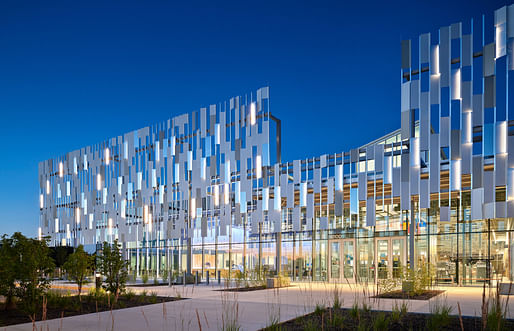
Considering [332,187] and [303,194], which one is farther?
[303,194]

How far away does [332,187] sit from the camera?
20062mm

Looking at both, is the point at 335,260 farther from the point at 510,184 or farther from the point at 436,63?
the point at 436,63

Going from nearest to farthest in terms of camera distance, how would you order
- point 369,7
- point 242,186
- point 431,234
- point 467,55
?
1. point 467,55
2. point 431,234
3. point 242,186
4. point 369,7

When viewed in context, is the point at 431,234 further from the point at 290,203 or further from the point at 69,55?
the point at 69,55

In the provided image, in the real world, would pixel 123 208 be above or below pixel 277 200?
below

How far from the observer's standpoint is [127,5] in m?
23.7

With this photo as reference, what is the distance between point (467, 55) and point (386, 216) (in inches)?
335

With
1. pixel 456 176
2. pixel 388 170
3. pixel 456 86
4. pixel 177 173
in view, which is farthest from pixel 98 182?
pixel 456 86

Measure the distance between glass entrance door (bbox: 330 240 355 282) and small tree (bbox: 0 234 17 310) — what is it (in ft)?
55.1

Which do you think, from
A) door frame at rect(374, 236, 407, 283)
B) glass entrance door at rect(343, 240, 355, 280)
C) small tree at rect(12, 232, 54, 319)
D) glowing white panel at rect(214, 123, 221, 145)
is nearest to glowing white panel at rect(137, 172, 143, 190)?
glowing white panel at rect(214, 123, 221, 145)

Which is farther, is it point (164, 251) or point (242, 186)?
point (164, 251)

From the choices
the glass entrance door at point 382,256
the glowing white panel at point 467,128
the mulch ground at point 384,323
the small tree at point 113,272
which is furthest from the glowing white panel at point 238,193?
the mulch ground at point 384,323

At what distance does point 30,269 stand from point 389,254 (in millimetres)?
16914

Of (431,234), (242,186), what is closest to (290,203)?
(242,186)
